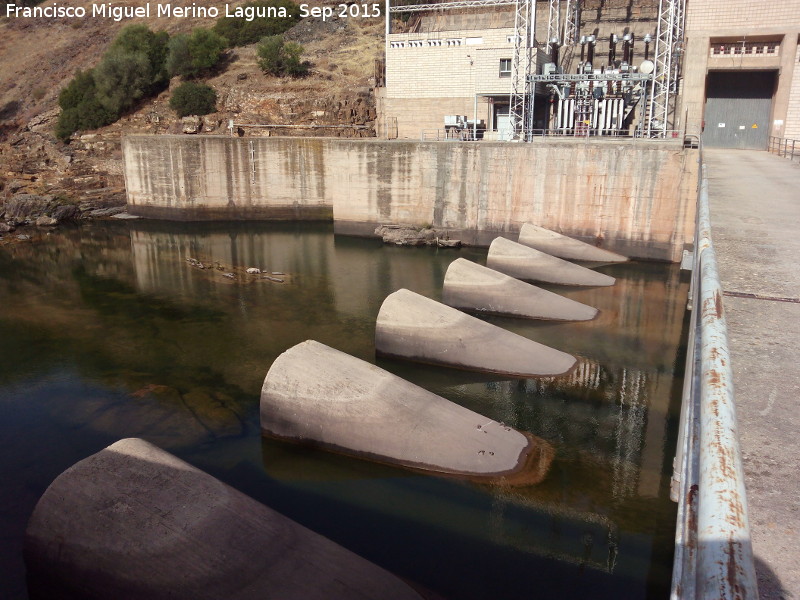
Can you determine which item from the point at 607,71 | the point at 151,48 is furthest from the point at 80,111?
the point at 607,71

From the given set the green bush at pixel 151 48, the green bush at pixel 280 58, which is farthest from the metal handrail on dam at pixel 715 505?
the green bush at pixel 151 48

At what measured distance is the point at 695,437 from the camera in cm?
395

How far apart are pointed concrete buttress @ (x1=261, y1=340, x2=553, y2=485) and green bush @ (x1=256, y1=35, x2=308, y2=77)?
36797mm

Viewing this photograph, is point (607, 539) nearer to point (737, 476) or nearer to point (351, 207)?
point (737, 476)

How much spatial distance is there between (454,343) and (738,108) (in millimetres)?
24938

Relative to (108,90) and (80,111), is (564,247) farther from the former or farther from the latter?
(80,111)

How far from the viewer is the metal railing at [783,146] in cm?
2653

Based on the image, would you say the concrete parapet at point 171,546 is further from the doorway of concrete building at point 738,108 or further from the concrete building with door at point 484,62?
the doorway of concrete building at point 738,108

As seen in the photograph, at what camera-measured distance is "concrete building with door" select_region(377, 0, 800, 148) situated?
30.0m

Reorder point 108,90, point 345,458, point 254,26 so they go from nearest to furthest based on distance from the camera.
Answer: point 345,458
point 108,90
point 254,26

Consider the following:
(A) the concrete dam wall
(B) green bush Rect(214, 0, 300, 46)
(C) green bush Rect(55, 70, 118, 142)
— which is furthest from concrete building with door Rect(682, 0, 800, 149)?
(C) green bush Rect(55, 70, 118, 142)

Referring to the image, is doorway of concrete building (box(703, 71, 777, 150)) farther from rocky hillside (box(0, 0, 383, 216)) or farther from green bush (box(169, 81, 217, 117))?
green bush (box(169, 81, 217, 117))

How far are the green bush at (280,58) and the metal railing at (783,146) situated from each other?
94.9 feet

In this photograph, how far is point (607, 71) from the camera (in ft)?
102
